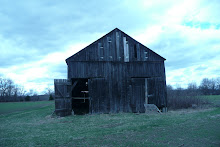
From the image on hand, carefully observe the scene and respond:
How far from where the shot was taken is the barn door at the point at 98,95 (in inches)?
790

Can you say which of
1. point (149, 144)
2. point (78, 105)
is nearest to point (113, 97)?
point (78, 105)

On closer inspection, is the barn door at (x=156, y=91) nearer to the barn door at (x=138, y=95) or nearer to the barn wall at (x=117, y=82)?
the barn wall at (x=117, y=82)

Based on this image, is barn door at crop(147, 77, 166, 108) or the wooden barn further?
barn door at crop(147, 77, 166, 108)

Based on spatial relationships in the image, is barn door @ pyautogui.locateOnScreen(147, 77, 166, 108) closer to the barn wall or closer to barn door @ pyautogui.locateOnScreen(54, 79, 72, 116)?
the barn wall

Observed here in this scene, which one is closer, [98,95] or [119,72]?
[98,95]

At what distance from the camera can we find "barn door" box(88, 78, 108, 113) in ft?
65.8

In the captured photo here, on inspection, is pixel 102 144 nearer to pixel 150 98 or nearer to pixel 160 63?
pixel 150 98

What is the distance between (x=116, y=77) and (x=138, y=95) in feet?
9.70

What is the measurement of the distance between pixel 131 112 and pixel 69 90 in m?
6.69

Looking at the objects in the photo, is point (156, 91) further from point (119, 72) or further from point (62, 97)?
point (62, 97)

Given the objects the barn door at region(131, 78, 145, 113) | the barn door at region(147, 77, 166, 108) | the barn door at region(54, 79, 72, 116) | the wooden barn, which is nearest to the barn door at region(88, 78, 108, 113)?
the wooden barn

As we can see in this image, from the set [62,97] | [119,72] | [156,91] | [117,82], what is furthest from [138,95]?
[62,97]

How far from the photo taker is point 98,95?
66.3 feet

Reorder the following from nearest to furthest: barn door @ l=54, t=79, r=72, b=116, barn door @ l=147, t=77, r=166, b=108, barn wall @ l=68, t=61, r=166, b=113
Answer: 1. barn door @ l=54, t=79, r=72, b=116
2. barn wall @ l=68, t=61, r=166, b=113
3. barn door @ l=147, t=77, r=166, b=108
